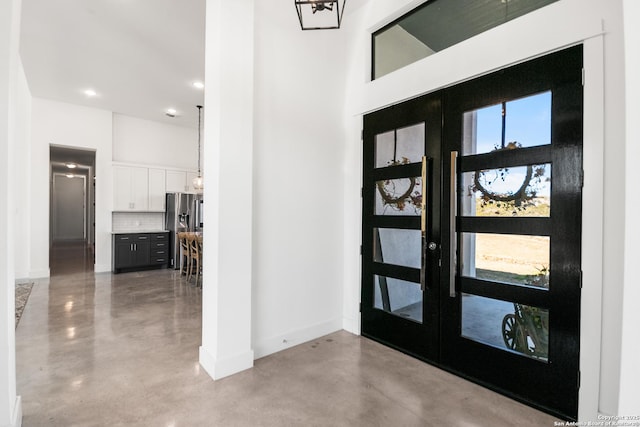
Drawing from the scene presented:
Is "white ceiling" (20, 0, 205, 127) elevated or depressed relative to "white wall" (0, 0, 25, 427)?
elevated

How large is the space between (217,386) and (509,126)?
2951mm

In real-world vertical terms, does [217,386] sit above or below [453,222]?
below

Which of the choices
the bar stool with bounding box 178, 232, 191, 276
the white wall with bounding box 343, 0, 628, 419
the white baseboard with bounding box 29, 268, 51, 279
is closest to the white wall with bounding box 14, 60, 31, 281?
the white baseboard with bounding box 29, 268, 51, 279

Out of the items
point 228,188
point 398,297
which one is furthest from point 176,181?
point 398,297

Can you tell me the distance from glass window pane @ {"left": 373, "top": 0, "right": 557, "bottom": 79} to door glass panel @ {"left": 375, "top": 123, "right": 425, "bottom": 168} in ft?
2.26

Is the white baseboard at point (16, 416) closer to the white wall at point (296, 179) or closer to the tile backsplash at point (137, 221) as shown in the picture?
the white wall at point (296, 179)

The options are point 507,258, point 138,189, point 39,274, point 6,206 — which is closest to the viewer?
point 6,206

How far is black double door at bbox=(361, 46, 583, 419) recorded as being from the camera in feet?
6.35

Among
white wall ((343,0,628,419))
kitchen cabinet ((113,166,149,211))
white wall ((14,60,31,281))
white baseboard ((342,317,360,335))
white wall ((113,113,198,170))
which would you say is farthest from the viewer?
white wall ((113,113,198,170))

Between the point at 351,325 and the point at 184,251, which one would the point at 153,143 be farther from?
the point at 351,325

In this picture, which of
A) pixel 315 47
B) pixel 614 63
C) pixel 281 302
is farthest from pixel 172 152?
pixel 614 63

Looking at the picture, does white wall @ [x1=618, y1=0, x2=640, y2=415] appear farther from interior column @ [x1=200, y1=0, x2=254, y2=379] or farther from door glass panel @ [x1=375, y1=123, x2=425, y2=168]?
interior column @ [x1=200, y1=0, x2=254, y2=379]

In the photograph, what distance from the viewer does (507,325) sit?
2217 mm

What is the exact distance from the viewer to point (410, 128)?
2863mm
